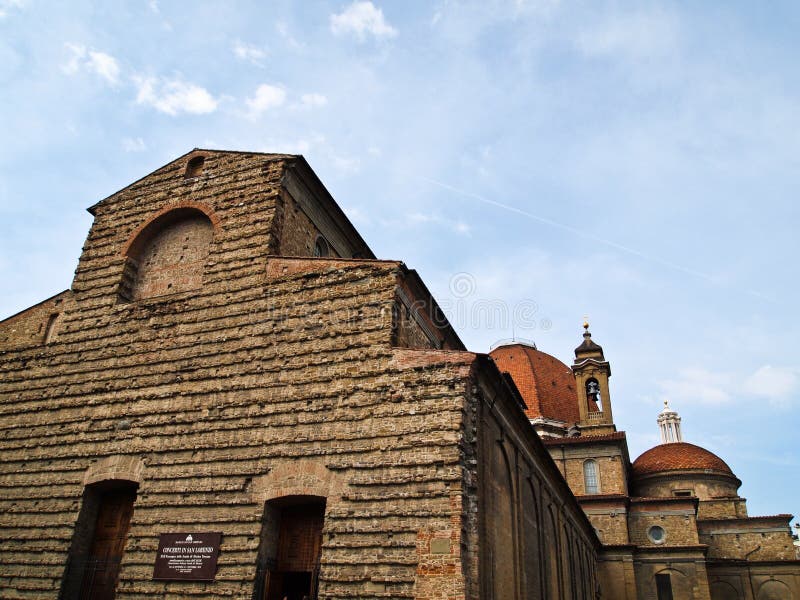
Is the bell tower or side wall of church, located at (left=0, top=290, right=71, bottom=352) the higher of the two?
the bell tower

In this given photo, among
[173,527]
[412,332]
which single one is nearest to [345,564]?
[173,527]

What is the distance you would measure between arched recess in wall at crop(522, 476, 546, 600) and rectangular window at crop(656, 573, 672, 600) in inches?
623

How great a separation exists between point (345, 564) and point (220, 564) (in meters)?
2.40

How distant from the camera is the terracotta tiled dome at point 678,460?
35.5 meters

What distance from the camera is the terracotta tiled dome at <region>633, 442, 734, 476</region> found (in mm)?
35500

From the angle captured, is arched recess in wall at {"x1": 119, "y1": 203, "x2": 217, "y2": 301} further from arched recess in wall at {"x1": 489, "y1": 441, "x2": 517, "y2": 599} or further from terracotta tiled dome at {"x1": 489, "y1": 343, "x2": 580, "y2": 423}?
terracotta tiled dome at {"x1": 489, "y1": 343, "x2": 580, "y2": 423}

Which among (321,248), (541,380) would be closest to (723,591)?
(541,380)

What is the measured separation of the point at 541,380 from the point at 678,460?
28.3 feet

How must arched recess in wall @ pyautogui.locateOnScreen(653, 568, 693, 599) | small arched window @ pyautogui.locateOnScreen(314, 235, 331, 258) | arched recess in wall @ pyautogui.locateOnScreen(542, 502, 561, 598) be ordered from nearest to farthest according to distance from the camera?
small arched window @ pyautogui.locateOnScreen(314, 235, 331, 258) < arched recess in wall @ pyautogui.locateOnScreen(542, 502, 561, 598) < arched recess in wall @ pyautogui.locateOnScreen(653, 568, 693, 599)

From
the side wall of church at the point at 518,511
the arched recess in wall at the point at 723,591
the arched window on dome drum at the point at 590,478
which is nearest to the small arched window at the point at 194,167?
the side wall of church at the point at 518,511

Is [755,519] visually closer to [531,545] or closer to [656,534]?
[656,534]

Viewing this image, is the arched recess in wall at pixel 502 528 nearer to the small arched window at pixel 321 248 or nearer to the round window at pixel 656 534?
the small arched window at pixel 321 248

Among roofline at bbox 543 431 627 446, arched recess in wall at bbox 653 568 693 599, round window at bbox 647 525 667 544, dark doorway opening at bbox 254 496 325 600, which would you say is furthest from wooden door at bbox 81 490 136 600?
round window at bbox 647 525 667 544

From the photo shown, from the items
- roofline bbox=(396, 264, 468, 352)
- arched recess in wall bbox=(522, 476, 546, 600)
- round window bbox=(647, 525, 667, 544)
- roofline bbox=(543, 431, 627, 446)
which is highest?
roofline bbox=(543, 431, 627, 446)
